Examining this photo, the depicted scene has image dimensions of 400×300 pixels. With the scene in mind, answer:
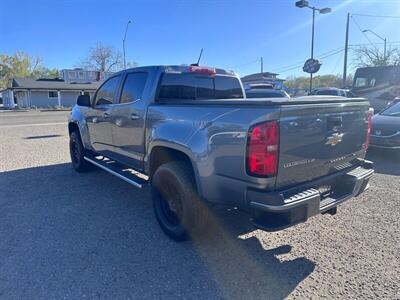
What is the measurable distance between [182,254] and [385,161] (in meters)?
6.47

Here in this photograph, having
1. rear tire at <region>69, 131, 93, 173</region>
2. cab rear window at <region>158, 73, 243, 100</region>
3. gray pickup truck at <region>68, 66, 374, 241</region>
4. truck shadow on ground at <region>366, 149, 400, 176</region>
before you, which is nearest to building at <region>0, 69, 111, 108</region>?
rear tire at <region>69, 131, 93, 173</region>

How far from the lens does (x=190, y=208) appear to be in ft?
10.5

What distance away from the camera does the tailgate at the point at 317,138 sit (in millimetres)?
2562

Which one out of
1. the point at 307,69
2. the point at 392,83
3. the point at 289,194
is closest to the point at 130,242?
the point at 289,194

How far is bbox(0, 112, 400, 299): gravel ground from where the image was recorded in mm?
2645

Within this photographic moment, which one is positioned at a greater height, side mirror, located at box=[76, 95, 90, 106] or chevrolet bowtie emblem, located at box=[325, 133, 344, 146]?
side mirror, located at box=[76, 95, 90, 106]

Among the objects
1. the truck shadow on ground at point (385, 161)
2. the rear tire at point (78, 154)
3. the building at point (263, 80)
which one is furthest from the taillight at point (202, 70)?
the building at point (263, 80)

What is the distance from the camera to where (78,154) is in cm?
646

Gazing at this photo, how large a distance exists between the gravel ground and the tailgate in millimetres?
923

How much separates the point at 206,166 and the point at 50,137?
1106 cm

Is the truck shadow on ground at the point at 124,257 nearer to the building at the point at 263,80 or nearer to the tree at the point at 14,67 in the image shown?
the building at the point at 263,80

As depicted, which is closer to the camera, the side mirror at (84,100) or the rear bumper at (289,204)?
the rear bumper at (289,204)

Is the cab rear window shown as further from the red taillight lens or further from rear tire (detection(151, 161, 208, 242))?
the red taillight lens

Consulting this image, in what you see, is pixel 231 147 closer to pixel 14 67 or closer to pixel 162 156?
pixel 162 156
